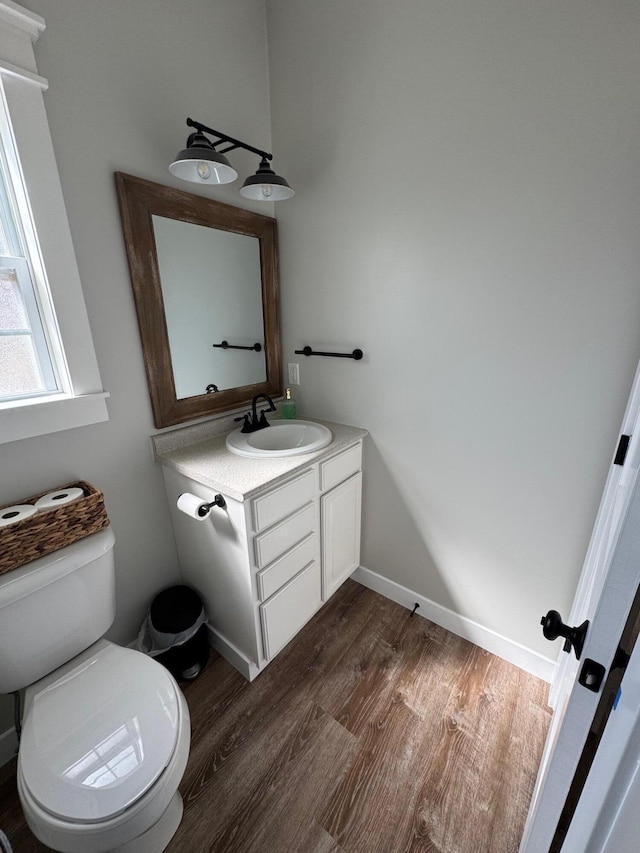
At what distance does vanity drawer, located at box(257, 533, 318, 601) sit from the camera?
132cm

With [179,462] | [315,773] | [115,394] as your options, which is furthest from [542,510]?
[115,394]

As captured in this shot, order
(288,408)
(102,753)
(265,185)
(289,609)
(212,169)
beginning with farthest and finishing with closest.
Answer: (288,408)
(289,609)
(265,185)
(212,169)
(102,753)

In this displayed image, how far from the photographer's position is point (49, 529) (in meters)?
1.05

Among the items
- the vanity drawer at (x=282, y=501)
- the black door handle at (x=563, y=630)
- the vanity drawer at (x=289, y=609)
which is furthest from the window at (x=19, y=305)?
the black door handle at (x=563, y=630)

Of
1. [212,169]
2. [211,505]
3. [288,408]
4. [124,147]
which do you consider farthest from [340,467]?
[124,147]

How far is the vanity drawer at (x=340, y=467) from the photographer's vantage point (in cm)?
151

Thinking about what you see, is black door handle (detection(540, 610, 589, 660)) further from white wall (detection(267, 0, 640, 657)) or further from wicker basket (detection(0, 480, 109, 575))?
wicker basket (detection(0, 480, 109, 575))

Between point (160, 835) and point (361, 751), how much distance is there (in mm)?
642

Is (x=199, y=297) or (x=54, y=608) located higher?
(x=199, y=297)

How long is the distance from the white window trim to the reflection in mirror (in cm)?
32

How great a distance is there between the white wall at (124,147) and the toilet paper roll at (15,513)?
0.23ft

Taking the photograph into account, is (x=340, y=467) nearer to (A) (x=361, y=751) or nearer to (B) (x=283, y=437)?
(B) (x=283, y=437)

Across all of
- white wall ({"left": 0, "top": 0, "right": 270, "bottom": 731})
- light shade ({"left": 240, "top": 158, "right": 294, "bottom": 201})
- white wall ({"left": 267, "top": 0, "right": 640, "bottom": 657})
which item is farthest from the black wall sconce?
white wall ({"left": 267, "top": 0, "right": 640, "bottom": 657})

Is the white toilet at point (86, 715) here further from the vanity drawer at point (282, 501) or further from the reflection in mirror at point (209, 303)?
the reflection in mirror at point (209, 303)
